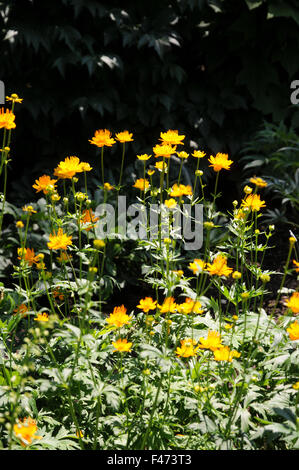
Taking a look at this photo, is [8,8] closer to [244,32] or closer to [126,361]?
[244,32]

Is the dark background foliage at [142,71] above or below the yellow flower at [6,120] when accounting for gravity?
above

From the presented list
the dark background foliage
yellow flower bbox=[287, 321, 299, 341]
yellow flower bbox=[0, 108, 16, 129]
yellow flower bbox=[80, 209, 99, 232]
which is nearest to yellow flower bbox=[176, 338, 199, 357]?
yellow flower bbox=[287, 321, 299, 341]

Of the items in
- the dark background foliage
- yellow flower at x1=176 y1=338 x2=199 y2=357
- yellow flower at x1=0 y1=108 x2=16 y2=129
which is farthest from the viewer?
the dark background foliage

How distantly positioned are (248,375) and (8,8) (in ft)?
9.45

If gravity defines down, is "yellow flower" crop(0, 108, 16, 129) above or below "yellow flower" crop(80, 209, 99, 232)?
above

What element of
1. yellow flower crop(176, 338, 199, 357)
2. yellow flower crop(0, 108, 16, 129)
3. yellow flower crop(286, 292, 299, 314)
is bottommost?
Answer: yellow flower crop(176, 338, 199, 357)

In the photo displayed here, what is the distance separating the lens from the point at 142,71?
3.66 metres

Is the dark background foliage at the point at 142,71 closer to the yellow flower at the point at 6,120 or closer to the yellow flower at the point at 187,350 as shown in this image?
the yellow flower at the point at 6,120

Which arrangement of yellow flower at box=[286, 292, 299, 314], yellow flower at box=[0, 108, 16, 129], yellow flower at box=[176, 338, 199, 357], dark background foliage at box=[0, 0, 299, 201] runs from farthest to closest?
1. dark background foliage at box=[0, 0, 299, 201]
2. yellow flower at box=[0, 108, 16, 129]
3. yellow flower at box=[176, 338, 199, 357]
4. yellow flower at box=[286, 292, 299, 314]

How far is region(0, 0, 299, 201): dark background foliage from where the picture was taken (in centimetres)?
349

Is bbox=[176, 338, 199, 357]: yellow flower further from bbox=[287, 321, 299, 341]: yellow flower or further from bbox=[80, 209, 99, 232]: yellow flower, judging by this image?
bbox=[80, 209, 99, 232]: yellow flower

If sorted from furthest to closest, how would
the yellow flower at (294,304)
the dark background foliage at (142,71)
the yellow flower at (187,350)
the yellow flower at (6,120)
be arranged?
1. the dark background foliage at (142,71)
2. the yellow flower at (6,120)
3. the yellow flower at (187,350)
4. the yellow flower at (294,304)

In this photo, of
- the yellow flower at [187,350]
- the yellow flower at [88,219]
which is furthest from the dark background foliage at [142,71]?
the yellow flower at [187,350]

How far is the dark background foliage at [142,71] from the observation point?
3.49 m
